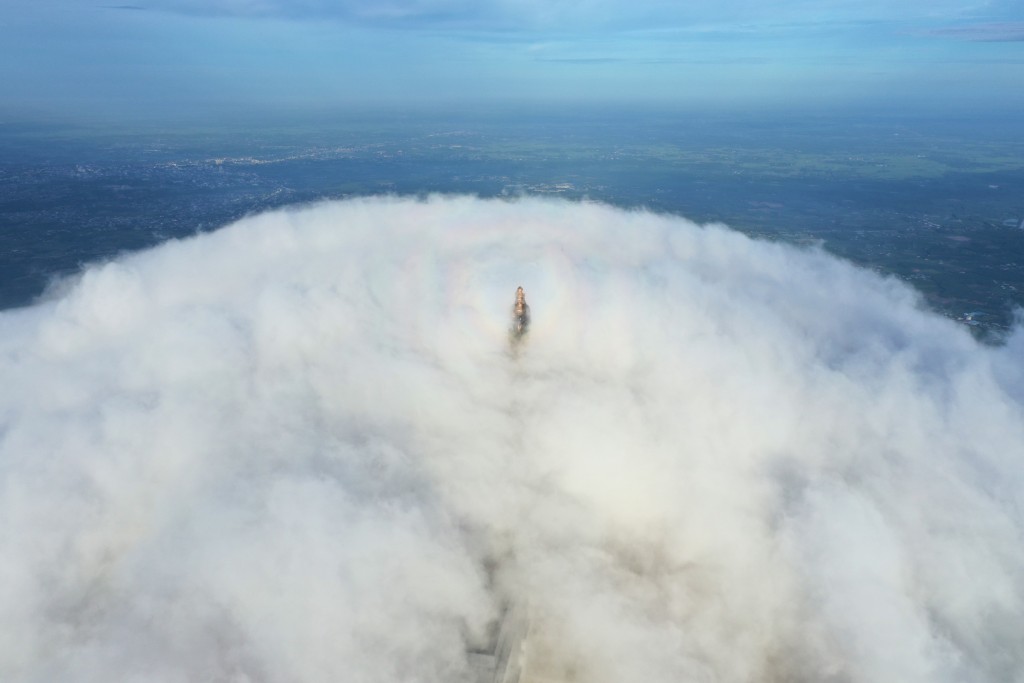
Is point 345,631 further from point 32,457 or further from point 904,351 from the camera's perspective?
point 904,351

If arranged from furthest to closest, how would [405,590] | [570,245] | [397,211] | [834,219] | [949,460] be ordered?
1. [834,219]
2. [397,211]
3. [570,245]
4. [949,460]
5. [405,590]

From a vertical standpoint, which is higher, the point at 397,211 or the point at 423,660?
the point at 397,211

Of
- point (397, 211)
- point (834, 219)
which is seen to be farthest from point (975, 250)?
point (397, 211)

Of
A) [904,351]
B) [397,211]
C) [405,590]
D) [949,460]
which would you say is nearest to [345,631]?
[405,590]

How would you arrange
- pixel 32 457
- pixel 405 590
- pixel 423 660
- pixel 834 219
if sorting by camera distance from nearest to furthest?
pixel 423 660
pixel 405 590
pixel 32 457
pixel 834 219

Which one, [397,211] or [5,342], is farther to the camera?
[397,211]

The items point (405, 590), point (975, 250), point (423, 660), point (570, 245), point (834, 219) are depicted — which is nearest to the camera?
point (423, 660)

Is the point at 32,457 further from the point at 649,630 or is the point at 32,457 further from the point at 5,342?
the point at 649,630

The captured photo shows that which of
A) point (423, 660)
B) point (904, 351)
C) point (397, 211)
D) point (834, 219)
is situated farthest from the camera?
point (834, 219)

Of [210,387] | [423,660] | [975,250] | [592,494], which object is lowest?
[423,660]
